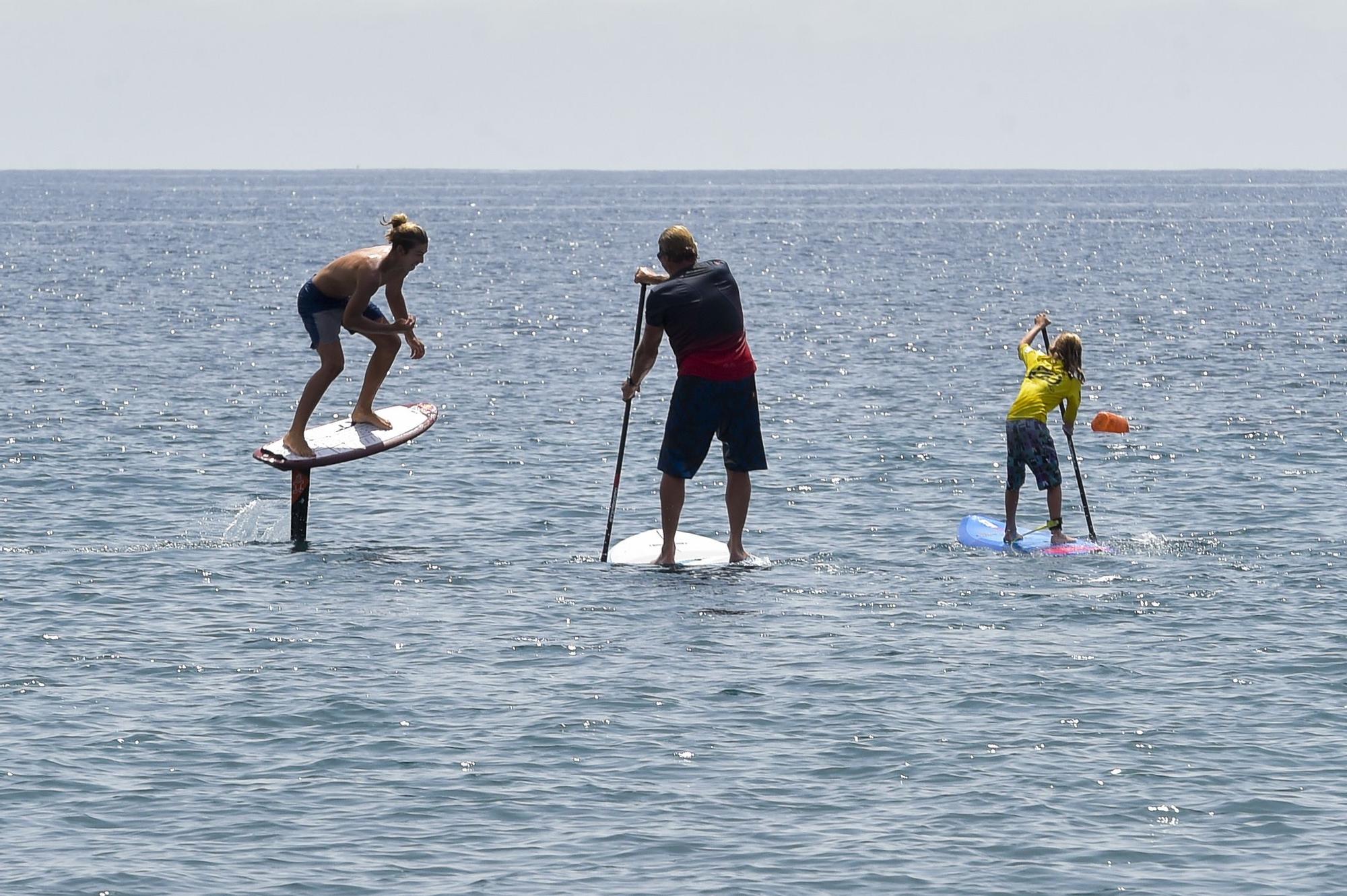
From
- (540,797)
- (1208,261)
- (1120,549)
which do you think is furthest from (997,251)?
(540,797)

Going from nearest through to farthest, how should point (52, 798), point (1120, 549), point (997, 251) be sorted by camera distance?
1. point (52, 798)
2. point (1120, 549)
3. point (997, 251)

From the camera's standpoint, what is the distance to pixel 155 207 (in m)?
186

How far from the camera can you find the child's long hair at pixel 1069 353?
16219 millimetres

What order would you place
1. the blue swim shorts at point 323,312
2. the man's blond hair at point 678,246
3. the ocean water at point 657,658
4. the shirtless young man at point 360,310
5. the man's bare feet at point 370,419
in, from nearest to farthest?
the ocean water at point 657,658 → the man's blond hair at point 678,246 → the shirtless young man at point 360,310 → the blue swim shorts at point 323,312 → the man's bare feet at point 370,419

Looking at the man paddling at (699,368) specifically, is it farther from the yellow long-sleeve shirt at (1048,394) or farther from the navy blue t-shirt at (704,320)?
the yellow long-sleeve shirt at (1048,394)

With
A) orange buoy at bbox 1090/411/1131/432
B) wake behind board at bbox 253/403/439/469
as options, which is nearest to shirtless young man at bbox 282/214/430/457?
wake behind board at bbox 253/403/439/469

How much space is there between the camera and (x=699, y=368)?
49.9 feet

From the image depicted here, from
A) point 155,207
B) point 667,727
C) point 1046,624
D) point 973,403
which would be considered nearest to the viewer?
point 667,727

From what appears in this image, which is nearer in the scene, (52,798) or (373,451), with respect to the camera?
(52,798)

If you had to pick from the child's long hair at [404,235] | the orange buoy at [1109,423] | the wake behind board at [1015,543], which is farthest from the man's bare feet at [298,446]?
the orange buoy at [1109,423]

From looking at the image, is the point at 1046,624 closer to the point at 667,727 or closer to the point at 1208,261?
the point at 667,727

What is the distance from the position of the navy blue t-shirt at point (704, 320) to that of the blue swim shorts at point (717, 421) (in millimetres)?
88

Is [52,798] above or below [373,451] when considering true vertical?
below

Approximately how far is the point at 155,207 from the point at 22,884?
184238mm
